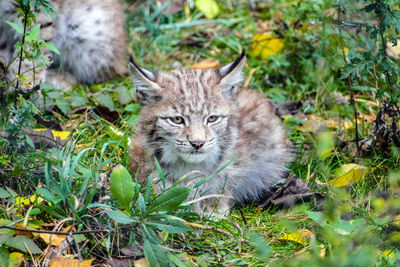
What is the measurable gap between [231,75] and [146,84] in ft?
1.99

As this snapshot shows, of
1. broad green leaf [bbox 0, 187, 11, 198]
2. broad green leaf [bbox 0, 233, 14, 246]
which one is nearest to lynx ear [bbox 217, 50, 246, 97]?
broad green leaf [bbox 0, 187, 11, 198]

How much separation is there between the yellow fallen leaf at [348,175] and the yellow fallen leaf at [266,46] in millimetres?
2267

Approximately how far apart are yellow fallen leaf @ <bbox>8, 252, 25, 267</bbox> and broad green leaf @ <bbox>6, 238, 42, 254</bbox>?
0.03 meters

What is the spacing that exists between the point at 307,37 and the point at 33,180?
11.6 ft

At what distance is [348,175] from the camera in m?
3.82

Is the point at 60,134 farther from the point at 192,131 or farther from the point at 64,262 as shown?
Result: the point at 64,262

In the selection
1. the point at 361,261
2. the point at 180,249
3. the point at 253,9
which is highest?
the point at 253,9

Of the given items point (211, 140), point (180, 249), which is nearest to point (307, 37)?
point (211, 140)

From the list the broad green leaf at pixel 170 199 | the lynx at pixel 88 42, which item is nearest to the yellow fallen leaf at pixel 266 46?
the lynx at pixel 88 42

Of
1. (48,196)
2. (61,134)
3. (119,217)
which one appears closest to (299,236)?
(119,217)

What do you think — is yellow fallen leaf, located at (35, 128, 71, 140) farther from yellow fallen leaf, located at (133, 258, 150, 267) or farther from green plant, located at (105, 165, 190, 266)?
yellow fallen leaf, located at (133, 258, 150, 267)

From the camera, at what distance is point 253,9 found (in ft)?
23.6

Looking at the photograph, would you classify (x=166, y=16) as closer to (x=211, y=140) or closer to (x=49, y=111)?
(x=49, y=111)

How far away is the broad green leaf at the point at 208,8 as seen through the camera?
688cm
